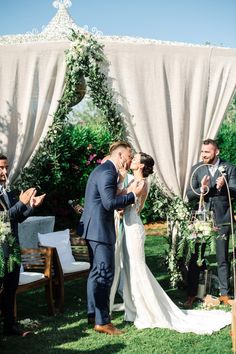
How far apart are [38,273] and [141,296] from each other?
3.77ft

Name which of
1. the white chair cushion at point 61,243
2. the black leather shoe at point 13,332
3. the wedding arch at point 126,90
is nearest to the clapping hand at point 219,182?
the wedding arch at point 126,90

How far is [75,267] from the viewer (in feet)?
21.7

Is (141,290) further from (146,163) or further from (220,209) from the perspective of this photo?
(220,209)

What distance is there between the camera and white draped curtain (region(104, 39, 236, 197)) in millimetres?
6488

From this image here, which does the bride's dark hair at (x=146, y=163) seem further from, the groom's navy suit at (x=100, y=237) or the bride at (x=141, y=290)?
the groom's navy suit at (x=100, y=237)

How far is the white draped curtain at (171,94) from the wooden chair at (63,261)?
1371 millimetres

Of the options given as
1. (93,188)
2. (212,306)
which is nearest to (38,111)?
(93,188)

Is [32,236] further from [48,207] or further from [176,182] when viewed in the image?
[48,207]

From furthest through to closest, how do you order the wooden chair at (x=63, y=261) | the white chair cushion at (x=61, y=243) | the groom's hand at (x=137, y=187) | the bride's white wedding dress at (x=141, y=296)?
1. the white chair cushion at (x=61, y=243)
2. the wooden chair at (x=63, y=261)
3. the bride's white wedding dress at (x=141, y=296)
4. the groom's hand at (x=137, y=187)

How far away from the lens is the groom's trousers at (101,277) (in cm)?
541

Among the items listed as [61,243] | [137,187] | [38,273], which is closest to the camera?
[137,187]

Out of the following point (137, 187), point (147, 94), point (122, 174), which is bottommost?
point (137, 187)

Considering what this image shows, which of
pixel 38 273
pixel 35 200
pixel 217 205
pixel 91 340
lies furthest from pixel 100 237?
pixel 217 205

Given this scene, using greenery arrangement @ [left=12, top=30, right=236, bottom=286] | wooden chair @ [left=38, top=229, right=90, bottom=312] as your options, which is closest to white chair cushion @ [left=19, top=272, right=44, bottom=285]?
wooden chair @ [left=38, top=229, right=90, bottom=312]
